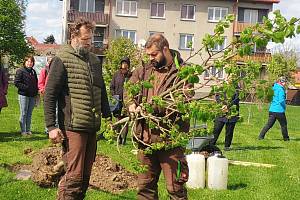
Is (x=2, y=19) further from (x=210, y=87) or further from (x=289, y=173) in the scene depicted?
(x=210, y=87)

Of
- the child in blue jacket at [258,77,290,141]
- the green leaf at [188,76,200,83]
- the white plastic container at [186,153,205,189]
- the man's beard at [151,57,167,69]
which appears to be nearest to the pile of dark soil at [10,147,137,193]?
the white plastic container at [186,153,205,189]

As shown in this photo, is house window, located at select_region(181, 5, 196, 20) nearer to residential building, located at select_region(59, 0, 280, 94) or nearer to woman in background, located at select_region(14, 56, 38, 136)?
residential building, located at select_region(59, 0, 280, 94)

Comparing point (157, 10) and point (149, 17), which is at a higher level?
point (157, 10)

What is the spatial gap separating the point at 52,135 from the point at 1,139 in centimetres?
632

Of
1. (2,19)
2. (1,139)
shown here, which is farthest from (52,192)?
(2,19)

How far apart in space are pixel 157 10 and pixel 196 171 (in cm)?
4022

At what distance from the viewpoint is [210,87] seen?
14.0 ft

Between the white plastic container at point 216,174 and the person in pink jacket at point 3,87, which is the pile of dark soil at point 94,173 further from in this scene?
the person in pink jacket at point 3,87

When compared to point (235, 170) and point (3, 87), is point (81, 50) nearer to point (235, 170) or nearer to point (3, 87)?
point (235, 170)

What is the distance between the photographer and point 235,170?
9.13 metres

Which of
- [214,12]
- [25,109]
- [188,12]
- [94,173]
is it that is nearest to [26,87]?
[25,109]

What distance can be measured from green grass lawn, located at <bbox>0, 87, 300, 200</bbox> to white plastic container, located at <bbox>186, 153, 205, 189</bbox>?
0.57 feet

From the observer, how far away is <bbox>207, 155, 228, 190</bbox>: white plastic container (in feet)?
24.7

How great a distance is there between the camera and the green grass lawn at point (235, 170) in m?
6.61
